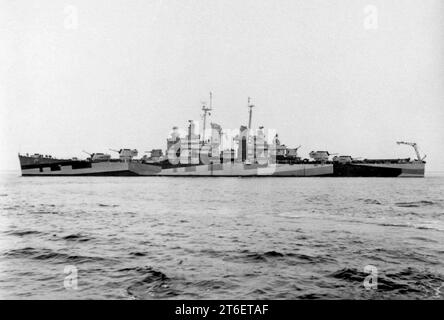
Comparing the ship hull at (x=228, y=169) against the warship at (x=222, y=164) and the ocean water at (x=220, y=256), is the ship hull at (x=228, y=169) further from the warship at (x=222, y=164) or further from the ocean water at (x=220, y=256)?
the ocean water at (x=220, y=256)

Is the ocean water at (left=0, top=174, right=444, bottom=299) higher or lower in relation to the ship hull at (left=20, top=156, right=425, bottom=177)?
lower

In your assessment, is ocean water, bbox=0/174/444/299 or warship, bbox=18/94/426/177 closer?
ocean water, bbox=0/174/444/299

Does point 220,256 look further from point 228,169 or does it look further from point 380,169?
point 380,169

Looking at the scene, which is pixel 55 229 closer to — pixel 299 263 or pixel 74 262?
pixel 74 262

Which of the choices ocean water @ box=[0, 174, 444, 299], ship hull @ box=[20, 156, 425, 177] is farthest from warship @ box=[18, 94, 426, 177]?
ocean water @ box=[0, 174, 444, 299]

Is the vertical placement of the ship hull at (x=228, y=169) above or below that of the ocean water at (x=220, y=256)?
above

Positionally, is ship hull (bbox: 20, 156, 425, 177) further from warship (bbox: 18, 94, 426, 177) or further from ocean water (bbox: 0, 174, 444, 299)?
ocean water (bbox: 0, 174, 444, 299)

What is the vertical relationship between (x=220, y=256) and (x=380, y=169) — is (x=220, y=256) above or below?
below

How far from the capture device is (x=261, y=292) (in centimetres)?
702

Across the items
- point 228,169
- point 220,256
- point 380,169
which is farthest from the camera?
point 228,169

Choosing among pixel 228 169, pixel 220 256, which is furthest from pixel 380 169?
pixel 220 256

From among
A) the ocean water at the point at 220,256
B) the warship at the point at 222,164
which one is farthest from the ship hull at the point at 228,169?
the ocean water at the point at 220,256
